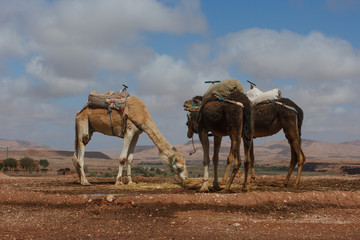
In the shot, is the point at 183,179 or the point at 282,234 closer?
the point at 282,234

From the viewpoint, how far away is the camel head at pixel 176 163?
1377cm

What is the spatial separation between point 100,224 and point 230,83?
563cm

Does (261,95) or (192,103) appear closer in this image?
(192,103)

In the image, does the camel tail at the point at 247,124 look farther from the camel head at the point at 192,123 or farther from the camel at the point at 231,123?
the camel head at the point at 192,123

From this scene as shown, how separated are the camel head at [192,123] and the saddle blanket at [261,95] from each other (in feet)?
7.32

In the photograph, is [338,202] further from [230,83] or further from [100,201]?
[100,201]

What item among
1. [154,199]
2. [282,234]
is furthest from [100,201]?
[282,234]

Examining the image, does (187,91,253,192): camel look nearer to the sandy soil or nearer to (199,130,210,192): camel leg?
(199,130,210,192): camel leg

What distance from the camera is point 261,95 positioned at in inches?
537

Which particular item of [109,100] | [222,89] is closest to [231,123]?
[222,89]

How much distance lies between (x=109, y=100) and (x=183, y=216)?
7.59 metres

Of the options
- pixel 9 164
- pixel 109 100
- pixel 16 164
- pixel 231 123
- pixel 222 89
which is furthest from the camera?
pixel 16 164

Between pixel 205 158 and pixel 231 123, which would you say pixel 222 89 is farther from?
pixel 205 158

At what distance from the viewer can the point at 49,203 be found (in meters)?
10.2
